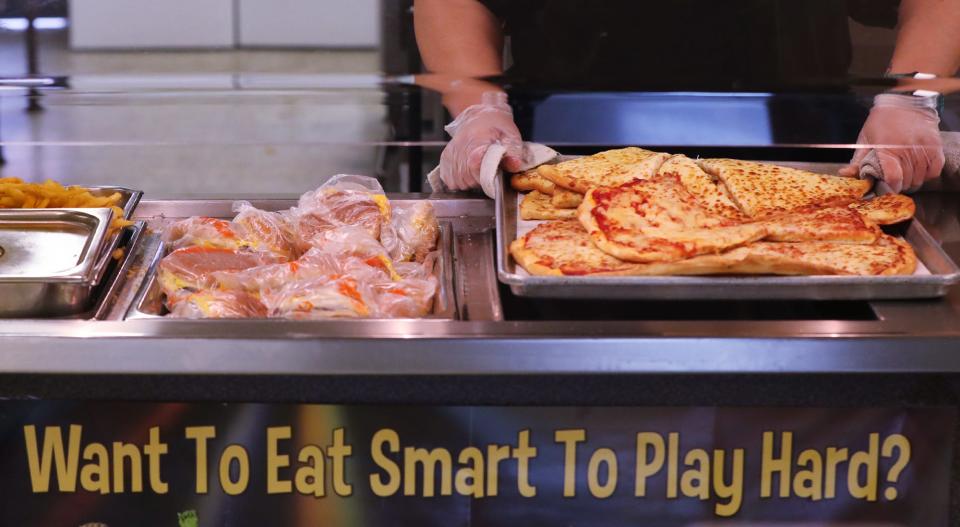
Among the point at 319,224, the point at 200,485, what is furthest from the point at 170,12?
the point at 200,485

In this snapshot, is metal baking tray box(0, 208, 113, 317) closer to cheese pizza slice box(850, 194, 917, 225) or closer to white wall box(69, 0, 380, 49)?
white wall box(69, 0, 380, 49)

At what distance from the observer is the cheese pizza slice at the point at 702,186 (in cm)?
199

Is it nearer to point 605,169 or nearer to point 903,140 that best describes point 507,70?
point 605,169

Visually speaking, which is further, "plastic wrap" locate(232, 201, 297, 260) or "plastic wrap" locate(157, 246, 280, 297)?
"plastic wrap" locate(232, 201, 297, 260)

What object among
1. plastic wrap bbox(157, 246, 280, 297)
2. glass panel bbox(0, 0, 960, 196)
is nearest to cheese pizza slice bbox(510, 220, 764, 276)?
glass panel bbox(0, 0, 960, 196)

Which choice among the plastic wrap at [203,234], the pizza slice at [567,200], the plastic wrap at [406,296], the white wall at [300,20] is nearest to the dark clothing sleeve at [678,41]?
the pizza slice at [567,200]

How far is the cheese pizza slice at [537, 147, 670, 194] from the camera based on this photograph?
2.08 meters

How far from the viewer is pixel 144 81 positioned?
2016mm

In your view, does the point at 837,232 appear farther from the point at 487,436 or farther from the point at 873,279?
the point at 487,436

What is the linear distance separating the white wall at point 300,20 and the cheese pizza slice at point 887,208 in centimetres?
107

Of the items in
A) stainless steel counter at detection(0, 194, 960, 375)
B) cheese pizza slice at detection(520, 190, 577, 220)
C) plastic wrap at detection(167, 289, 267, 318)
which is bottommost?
stainless steel counter at detection(0, 194, 960, 375)

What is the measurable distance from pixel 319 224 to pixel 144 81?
447 millimetres

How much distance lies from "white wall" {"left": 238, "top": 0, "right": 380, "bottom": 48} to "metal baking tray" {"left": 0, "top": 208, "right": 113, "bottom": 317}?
20.2 inches

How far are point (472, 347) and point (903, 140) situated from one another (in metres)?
1.08
